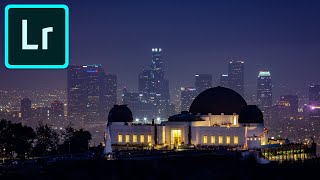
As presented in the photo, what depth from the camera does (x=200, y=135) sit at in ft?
320

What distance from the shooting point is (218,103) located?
337 feet

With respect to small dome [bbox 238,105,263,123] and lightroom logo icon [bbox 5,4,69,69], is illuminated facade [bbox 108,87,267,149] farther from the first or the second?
lightroom logo icon [bbox 5,4,69,69]

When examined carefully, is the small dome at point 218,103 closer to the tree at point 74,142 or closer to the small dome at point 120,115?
the small dome at point 120,115

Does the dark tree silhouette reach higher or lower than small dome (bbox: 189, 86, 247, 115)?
lower

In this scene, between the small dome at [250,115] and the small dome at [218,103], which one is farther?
the small dome at [218,103]

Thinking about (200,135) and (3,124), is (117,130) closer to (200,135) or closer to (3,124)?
(200,135)

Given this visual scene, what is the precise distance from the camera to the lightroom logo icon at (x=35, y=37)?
14.4 meters

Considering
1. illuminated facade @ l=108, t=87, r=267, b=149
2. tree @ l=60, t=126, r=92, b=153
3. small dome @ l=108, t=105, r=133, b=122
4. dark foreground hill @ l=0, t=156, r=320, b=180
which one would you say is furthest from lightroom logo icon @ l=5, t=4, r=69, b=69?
small dome @ l=108, t=105, r=133, b=122

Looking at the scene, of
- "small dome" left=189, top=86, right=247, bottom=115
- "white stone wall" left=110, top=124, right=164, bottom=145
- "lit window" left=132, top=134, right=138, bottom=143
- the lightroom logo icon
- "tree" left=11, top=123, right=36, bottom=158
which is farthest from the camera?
"small dome" left=189, top=86, right=247, bottom=115

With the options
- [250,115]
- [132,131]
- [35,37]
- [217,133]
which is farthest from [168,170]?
[35,37]

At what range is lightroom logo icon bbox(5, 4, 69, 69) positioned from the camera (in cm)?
1441

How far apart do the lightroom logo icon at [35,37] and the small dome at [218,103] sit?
288 feet

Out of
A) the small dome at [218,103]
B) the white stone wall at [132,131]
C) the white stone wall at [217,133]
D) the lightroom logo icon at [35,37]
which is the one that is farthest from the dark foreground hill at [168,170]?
the lightroom logo icon at [35,37]

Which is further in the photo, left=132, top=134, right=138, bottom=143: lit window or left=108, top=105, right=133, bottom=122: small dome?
left=108, top=105, right=133, bottom=122: small dome
